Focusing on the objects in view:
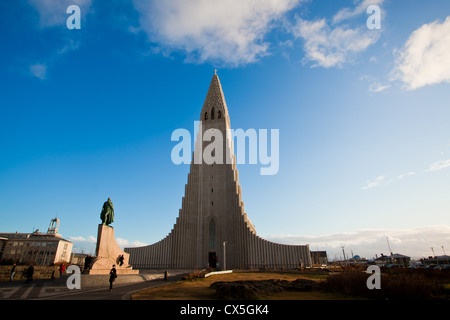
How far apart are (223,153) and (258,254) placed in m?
16.0

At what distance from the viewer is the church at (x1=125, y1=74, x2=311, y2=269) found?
33281mm

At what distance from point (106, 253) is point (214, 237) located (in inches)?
762

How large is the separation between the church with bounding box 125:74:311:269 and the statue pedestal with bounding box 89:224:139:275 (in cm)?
1409

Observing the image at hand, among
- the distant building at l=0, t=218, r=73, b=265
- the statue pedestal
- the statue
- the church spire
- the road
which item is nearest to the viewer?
the road

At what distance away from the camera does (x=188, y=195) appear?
38375 mm

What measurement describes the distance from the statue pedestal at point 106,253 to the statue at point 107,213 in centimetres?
45

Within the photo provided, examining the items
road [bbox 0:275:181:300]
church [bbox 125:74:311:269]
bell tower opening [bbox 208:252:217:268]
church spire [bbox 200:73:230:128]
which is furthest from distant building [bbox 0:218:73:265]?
road [bbox 0:275:181:300]

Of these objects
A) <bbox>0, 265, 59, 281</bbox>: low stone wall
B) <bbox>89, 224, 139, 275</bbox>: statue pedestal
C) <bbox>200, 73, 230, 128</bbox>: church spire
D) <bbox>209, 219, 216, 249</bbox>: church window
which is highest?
<bbox>200, 73, 230, 128</bbox>: church spire

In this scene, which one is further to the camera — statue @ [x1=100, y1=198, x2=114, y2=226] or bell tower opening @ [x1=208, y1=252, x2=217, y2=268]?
bell tower opening @ [x1=208, y1=252, x2=217, y2=268]

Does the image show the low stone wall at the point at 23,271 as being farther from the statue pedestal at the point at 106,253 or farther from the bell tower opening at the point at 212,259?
the bell tower opening at the point at 212,259

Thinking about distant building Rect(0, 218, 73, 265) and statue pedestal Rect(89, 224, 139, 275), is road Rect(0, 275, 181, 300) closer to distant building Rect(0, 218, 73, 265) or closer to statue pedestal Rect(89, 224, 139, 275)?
statue pedestal Rect(89, 224, 139, 275)
